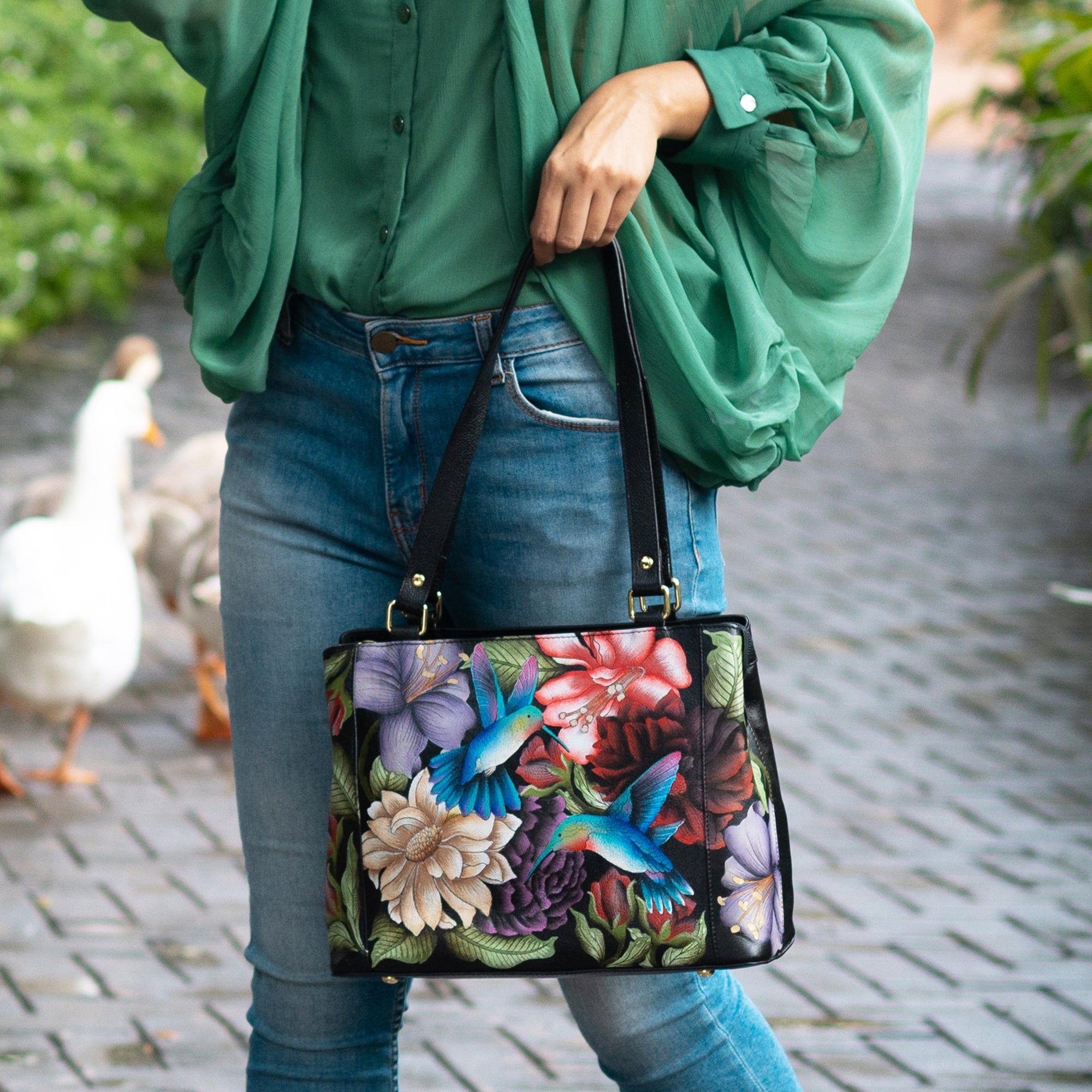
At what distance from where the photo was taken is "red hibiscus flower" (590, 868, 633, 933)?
55.5 inches

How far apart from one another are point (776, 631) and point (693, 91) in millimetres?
4047

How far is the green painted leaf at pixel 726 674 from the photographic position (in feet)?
4.62

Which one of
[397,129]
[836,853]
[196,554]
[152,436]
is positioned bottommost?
[836,853]

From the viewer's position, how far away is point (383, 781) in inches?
56.4

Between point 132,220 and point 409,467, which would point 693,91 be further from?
point 132,220

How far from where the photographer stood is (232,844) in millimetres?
3738

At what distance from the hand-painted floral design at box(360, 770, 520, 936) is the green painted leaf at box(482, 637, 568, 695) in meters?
0.11

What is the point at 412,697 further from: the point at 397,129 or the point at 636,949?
the point at 397,129

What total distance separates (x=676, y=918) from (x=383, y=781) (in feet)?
0.91

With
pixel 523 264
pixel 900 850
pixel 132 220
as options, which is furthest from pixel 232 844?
pixel 132 220

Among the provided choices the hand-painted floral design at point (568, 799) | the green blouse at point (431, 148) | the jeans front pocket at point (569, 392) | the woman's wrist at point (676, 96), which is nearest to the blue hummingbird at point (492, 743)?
the hand-painted floral design at point (568, 799)

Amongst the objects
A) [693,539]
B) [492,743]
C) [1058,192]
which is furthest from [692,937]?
[1058,192]

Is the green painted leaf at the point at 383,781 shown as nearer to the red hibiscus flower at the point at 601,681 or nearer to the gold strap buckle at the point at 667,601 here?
the red hibiscus flower at the point at 601,681

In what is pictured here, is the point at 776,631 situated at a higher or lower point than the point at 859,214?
lower
